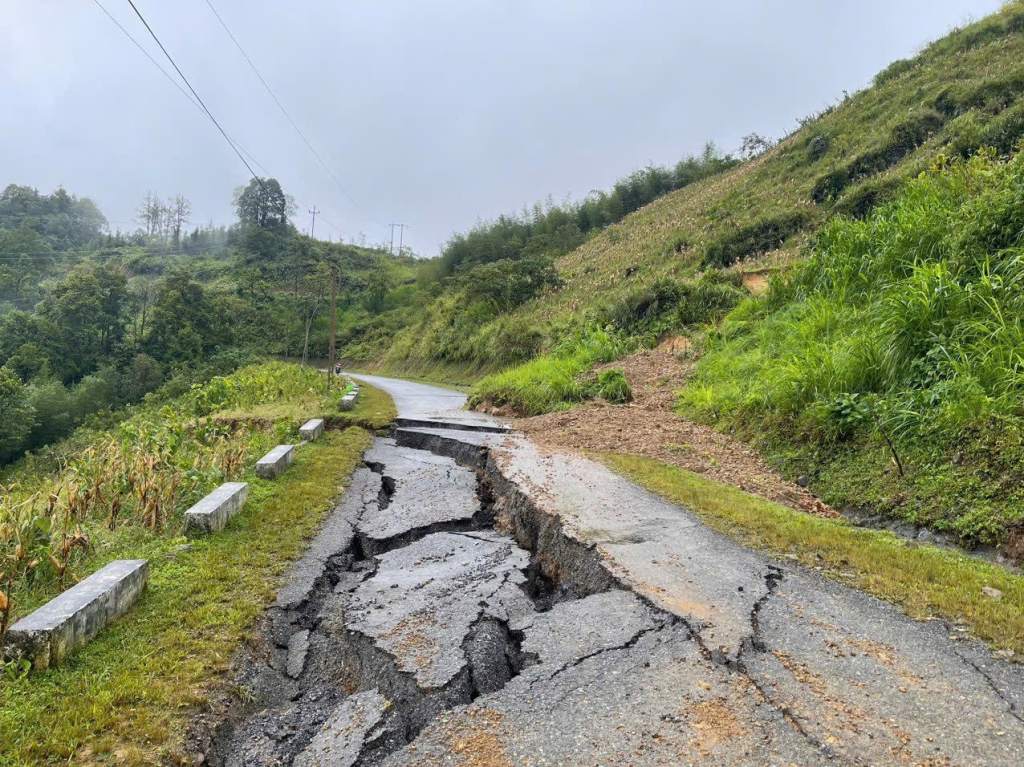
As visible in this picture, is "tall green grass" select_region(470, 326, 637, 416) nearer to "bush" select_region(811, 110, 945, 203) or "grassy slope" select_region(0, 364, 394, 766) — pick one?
"grassy slope" select_region(0, 364, 394, 766)

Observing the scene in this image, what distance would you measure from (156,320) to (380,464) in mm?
42246

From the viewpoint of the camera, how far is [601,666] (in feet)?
9.16

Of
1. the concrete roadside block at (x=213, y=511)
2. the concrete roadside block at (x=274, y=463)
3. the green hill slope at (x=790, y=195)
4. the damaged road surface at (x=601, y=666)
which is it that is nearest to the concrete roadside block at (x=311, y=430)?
the concrete roadside block at (x=274, y=463)

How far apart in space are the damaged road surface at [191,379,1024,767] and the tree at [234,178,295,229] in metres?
87.1

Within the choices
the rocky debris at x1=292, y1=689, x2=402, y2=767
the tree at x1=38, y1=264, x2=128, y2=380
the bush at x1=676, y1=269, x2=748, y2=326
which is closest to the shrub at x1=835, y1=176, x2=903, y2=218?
the bush at x1=676, y1=269, x2=748, y2=326

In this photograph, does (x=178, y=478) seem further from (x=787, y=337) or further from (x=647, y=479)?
(x=787, y=337)

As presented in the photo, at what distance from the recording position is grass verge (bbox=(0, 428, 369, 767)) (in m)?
2.36

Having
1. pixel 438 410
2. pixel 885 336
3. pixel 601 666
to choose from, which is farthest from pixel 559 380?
pixel 601 666

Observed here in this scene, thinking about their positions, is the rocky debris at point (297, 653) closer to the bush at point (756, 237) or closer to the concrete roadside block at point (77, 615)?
the concrete roadside block at point (77, 615)

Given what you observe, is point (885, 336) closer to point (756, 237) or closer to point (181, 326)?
point (756, 237)

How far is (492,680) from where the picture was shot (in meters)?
2.94

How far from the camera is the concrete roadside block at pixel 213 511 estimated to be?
4824 millimetres

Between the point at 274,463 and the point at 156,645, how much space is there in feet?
13.4

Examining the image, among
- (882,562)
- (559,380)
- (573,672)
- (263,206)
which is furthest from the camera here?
(263,206)
